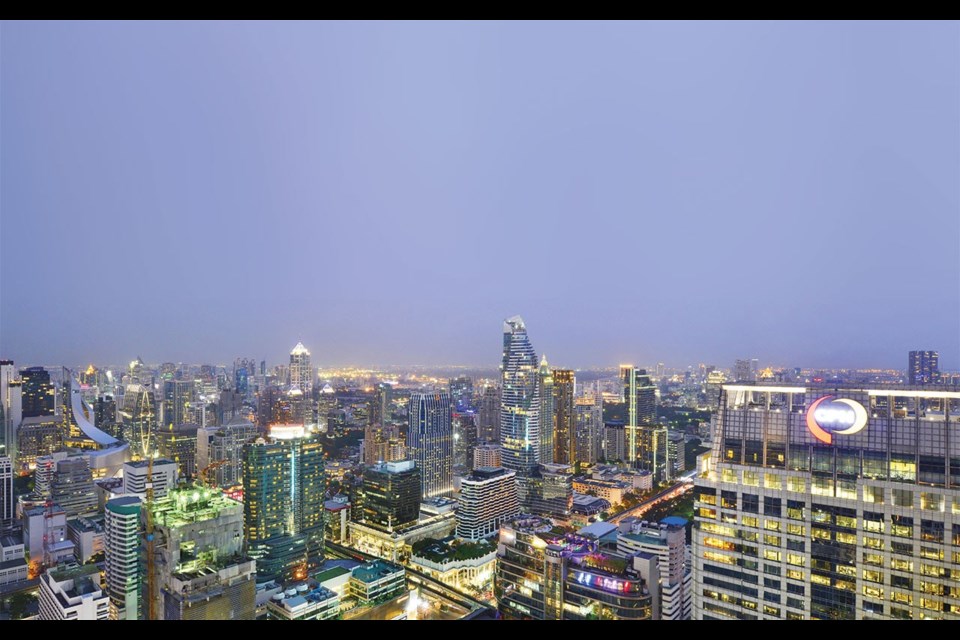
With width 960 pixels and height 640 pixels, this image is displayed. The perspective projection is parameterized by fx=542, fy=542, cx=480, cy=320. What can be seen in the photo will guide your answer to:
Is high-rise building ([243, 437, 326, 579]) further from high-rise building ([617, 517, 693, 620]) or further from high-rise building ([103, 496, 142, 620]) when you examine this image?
high-rise building ([617, 517, 693, 620])

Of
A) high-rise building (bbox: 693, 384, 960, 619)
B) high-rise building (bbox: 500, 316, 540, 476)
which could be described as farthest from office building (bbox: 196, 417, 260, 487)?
high-rise building (bbox: 693, 384, 960, 619)

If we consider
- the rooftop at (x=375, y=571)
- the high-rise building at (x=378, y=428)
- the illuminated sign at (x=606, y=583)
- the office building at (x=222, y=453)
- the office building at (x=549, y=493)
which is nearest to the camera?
the illuminated sign at (x=606, y=583)

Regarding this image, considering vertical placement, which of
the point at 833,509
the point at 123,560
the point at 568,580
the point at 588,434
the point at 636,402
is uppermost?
the point at 833,509

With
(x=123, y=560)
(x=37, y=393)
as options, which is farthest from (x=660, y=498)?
(x=37, y=393)

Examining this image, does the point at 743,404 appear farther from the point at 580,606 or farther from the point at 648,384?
the point at 648,384

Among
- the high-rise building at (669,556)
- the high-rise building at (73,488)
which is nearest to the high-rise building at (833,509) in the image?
the high-rise building at (669,556)

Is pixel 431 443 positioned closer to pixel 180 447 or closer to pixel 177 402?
pixel 180 447

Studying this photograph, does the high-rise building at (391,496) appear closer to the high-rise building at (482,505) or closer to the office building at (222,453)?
the high-rise building at (482,505)
